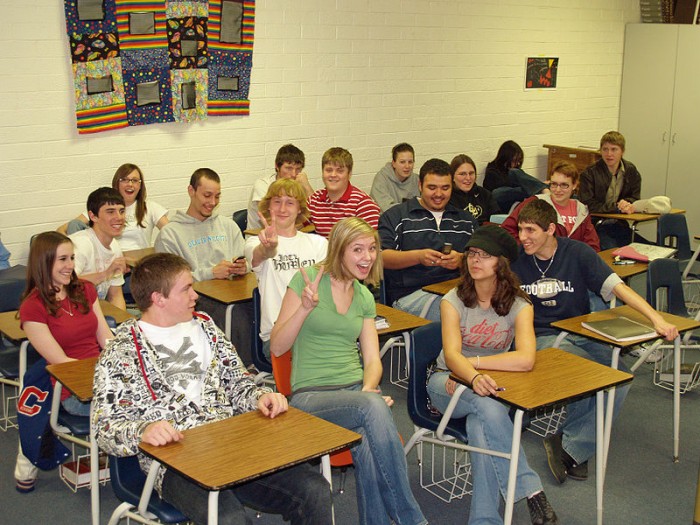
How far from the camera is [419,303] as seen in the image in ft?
15.9

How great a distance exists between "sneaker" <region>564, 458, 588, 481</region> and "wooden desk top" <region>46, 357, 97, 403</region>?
224cm

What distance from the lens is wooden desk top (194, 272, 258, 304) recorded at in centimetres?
435

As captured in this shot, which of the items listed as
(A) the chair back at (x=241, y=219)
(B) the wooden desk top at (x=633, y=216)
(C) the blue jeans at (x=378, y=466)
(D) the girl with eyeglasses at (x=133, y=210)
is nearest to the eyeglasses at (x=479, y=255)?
(C) the blue jeans at (x=378, y=466)

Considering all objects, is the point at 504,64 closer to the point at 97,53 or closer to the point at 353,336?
the point at 97,53

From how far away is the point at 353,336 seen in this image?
3438 millimetres

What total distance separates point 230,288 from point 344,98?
3.10 metres

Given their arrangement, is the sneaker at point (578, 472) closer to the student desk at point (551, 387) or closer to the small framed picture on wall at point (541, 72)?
the student desk at point (551, 387)

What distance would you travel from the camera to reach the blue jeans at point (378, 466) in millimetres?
3152

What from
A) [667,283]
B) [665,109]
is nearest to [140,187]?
[667,283]

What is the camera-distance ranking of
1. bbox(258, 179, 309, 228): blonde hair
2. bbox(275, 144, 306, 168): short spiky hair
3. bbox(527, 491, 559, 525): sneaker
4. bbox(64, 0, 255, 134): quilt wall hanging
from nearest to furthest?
bbox(527, 491, 559, 525): sneaker → bbox(258, 179, 309, 228): blonde hair → bbox(64, 0, 255, 134): quilt wall hanging → bbox(275, 144, 306, 168): short spiky hair

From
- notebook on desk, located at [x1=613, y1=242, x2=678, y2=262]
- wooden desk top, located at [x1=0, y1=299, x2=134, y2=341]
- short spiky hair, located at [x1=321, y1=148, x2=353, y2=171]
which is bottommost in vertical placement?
wooden desk top, located at [x1=0, y1=299, x2=134, y2=341]

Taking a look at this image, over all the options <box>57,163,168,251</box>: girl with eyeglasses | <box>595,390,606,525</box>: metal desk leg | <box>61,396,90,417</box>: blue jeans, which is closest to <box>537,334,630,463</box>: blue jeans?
<box>595,390,606,525</box>: metal desk leg

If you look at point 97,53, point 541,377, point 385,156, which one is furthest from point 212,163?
point 541,377

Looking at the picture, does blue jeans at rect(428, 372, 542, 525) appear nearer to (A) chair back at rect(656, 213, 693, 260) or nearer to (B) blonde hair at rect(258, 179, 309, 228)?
(B) blonde hair at rect(258, 179, 309, 228)
